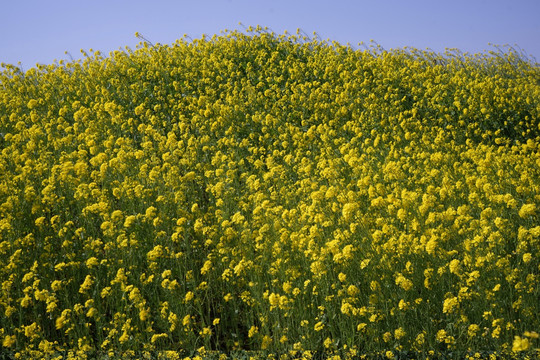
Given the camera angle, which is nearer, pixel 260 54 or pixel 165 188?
pixel 165 188

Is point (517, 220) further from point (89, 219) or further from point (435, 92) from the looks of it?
point (435, 92)

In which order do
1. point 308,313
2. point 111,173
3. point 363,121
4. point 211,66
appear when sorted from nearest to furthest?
point 308,313, point 111,173, point 363,121, point 211,66

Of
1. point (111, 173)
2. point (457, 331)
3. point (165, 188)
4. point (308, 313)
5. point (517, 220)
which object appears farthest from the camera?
point (111, 173)

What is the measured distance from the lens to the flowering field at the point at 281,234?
3662 millimetres

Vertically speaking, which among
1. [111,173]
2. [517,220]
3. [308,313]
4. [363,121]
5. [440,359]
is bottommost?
[440,359]

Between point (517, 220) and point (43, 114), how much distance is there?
321 inches

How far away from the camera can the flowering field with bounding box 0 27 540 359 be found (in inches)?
144

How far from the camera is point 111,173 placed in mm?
6488

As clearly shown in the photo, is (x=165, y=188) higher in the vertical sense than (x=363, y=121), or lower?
lower

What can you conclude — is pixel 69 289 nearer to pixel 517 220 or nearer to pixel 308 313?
pixel 308 313

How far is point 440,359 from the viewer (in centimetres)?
327

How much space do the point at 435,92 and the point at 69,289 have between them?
7530mm

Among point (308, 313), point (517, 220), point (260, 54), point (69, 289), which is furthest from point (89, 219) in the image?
point (260, 54)

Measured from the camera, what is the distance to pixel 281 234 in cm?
462
